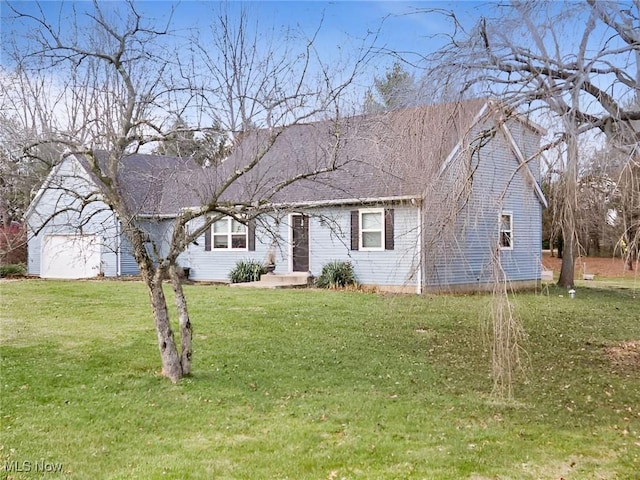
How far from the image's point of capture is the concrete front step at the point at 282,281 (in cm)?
1619

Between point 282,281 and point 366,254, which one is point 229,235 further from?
point 366,254

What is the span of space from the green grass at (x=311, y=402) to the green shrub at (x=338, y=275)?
495 centimetres

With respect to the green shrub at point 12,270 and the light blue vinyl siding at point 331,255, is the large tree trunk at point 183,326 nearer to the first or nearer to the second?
the light blue vinyl siding at point 331,255

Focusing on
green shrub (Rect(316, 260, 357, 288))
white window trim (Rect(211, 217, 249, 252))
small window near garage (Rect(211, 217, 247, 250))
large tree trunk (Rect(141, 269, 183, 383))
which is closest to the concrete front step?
green shrub (Rect(316, 260, 357, 288))

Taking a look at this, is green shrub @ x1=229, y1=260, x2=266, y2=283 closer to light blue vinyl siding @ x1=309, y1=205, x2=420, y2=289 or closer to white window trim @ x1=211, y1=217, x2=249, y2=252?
white window trim @ x1=211, y1=217, x2=249, y2=252

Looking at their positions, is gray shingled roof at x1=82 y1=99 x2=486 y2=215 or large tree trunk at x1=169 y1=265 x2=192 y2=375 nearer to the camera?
gray shingled roof at x1=82 y1=99 x2=486 y2=215

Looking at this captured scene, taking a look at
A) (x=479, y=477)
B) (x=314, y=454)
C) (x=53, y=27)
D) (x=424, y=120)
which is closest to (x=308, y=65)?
(x=424, y=120)

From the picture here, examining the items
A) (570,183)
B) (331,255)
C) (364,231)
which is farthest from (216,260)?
(570,183)

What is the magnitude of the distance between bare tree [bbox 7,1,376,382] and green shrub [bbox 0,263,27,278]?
1479 cm

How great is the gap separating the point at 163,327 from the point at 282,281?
31.7ft

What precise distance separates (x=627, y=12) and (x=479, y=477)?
5.13 m

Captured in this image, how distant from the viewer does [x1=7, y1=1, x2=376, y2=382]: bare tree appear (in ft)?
22.0

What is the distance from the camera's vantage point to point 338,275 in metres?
16.0

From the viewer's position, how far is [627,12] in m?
6.49
